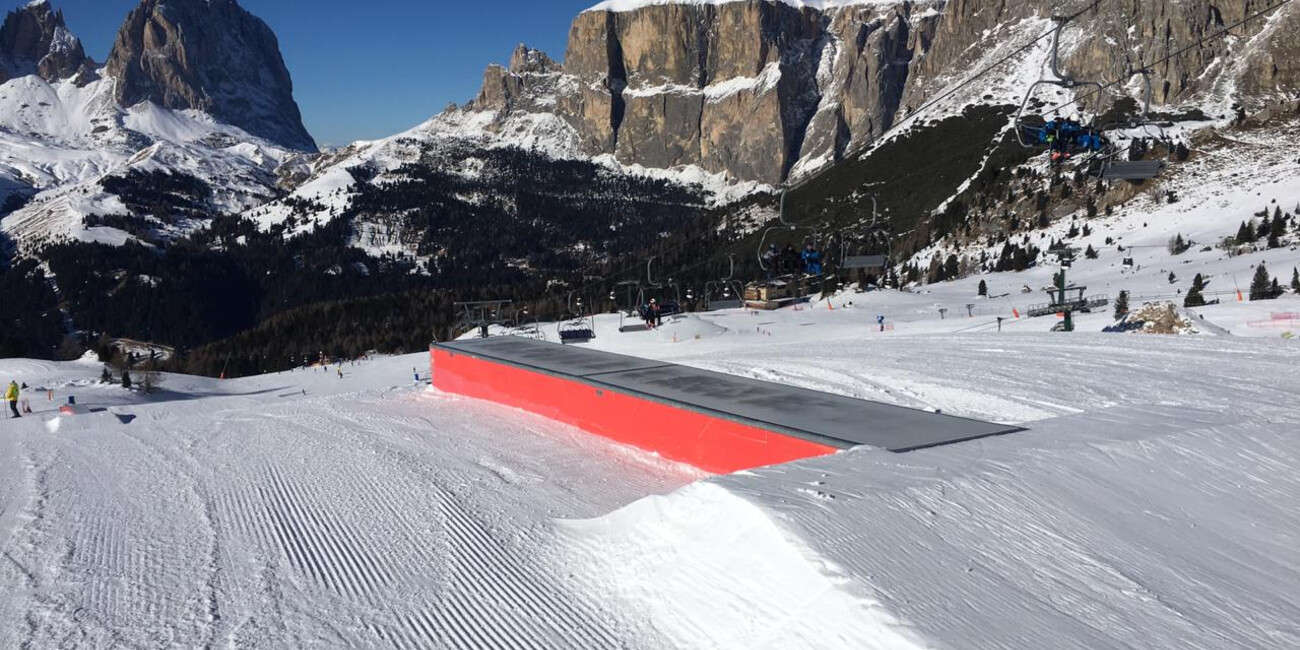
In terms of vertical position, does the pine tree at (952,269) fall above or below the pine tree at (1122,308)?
above

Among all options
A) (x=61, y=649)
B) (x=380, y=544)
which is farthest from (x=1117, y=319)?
(x=61, y=649)

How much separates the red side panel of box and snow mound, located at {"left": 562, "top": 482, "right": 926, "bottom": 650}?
2.73m

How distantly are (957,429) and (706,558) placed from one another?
4.84 meters

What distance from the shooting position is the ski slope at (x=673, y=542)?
5137mm

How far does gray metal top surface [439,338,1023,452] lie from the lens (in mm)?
9211

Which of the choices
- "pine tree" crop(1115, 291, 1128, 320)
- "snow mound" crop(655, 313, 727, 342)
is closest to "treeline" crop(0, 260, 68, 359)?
"snow mound" crop(655, 313, 727, 342)

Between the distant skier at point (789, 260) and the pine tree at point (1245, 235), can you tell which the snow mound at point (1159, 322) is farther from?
the pine tree at point (1245, 235)

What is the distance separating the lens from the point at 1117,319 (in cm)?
2639

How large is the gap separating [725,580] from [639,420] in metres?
7.40

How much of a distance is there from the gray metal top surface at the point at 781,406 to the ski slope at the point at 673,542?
0.76 m

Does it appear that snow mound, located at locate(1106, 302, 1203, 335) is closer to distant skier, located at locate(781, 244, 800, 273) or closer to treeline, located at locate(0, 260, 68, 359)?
distant skier, located at locate(781, 244, 800, 273)

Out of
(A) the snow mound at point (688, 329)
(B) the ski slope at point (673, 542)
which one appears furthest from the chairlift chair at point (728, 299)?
(B) the ski slope at point (673, 542)

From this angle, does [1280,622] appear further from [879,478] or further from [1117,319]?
[1117,319]

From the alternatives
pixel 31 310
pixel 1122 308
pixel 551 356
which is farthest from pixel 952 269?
pixel 31 310
